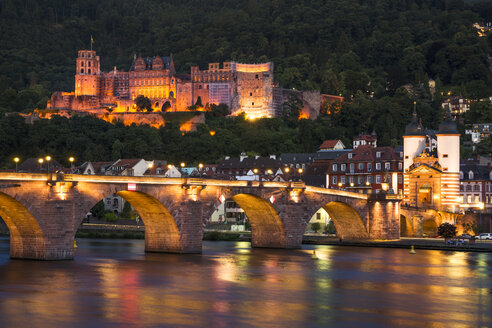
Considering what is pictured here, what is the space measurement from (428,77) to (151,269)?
405ft

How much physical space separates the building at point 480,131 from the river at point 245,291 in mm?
71783

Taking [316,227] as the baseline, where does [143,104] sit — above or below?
above

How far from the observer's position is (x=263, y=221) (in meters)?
63.8

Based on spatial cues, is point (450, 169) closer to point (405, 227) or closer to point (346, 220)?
point (405, 227)

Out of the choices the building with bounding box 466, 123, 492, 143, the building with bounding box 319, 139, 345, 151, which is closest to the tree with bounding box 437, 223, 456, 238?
the building with bounding box 319, 139, 345, 151

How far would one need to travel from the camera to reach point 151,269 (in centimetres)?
4806

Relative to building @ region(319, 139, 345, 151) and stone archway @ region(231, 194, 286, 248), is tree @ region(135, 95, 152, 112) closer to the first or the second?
building @ region(319, 139, 345, 151)

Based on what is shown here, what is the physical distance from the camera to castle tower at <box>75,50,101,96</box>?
506ft

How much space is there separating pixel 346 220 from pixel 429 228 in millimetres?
10257

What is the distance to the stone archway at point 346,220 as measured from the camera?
6881 cm

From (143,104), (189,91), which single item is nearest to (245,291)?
(143,104)

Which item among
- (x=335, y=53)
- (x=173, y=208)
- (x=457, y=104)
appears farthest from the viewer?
(x=335, y=53)

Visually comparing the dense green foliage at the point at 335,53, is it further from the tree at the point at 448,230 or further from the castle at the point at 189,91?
the tree at the point at 448,230

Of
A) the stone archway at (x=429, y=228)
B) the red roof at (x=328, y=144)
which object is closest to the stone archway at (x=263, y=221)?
the stone archway at (x=429, y=228)
